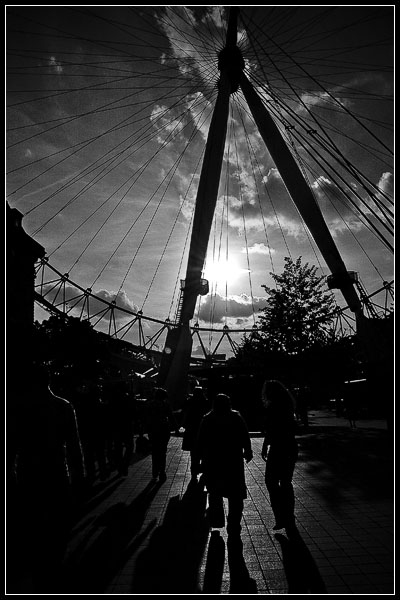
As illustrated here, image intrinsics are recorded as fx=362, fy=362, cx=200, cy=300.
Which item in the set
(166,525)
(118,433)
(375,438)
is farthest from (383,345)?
(166,525)

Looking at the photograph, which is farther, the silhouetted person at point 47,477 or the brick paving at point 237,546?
the brick paving at point 237,546

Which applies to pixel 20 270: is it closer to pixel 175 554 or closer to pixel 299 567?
pixel 175 554

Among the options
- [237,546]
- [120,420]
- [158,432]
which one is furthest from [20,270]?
[237,546]

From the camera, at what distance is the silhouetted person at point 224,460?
454 centimetres

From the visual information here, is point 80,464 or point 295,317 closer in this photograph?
point 80,464

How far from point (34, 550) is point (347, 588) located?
116 inches

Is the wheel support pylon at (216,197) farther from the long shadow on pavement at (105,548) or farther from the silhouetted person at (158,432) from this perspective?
the long shadow on pavement at (105,548)

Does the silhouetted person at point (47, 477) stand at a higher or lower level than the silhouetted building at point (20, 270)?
lower

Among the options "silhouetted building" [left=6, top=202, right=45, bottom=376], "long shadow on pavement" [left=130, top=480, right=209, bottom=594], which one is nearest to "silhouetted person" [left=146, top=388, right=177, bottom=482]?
"long shadow on pavement" [left=130, top=480, right=209, bottom=594]

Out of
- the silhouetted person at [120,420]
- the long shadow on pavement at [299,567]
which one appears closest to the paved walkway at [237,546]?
the long shadow on pavement at [299,567]

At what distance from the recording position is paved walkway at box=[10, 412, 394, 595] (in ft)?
11.8

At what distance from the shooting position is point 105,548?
4520 millimetres

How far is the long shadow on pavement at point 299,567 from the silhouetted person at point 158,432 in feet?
11.7

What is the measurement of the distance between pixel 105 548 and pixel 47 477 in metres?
1.84
